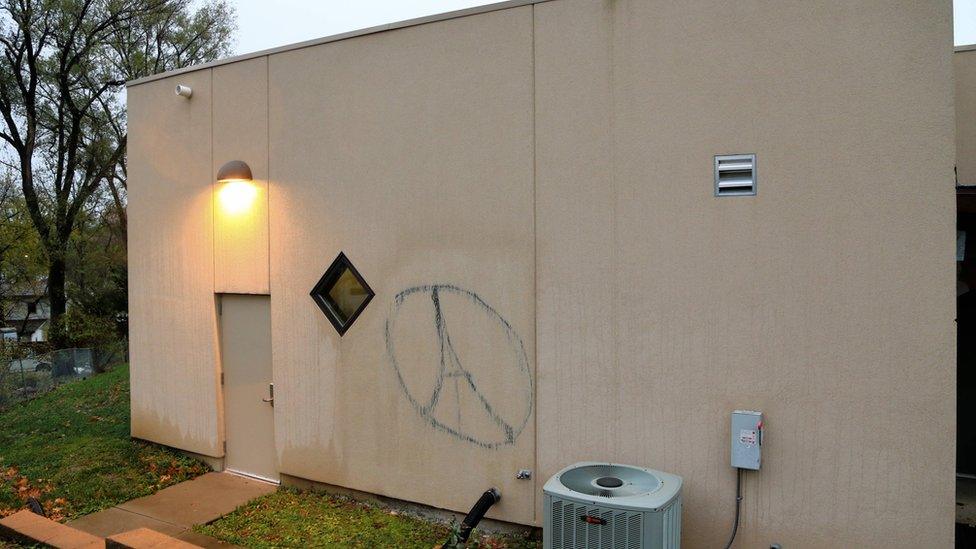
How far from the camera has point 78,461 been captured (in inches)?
261

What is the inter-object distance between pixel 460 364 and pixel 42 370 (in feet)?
39.8

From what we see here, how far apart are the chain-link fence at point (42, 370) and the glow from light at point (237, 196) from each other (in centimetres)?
735

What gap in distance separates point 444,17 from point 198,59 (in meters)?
22.6

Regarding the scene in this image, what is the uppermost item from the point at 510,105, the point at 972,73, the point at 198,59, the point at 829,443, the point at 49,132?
the point at 198,59

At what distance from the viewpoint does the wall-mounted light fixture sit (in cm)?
609

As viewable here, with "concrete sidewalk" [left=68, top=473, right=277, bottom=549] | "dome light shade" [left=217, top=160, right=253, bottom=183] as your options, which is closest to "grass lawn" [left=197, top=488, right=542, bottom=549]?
"concrete sidewalk" [left=68, top=473, right=277, bottom=549]

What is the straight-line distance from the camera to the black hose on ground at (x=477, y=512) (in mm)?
4496

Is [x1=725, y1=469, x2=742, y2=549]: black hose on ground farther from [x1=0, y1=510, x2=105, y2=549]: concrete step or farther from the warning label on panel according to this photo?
[x1=0, y1=510, x2=105, y2=549]: concrete step

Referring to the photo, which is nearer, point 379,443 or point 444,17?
point 444,17

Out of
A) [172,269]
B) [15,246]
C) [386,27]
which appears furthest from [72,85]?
[386,27]

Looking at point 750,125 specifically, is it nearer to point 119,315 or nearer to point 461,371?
point 461,371

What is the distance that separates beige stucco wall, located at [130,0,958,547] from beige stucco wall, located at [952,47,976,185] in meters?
3.02

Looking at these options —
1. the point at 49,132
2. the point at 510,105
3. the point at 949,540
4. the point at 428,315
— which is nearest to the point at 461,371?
the point at 428,315

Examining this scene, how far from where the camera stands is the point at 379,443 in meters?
5.43
